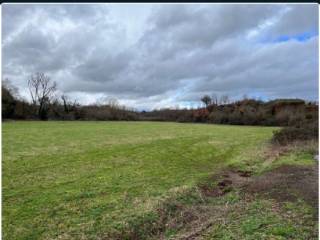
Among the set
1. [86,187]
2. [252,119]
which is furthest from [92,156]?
[252,119]

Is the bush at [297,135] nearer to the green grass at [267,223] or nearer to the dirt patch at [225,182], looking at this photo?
the dirt patch at [225,182]

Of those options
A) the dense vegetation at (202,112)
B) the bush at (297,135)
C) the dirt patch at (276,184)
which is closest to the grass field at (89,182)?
the dirt patch at (276,184)

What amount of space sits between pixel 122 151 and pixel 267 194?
1321cm

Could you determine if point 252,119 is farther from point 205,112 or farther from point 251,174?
point 251,174

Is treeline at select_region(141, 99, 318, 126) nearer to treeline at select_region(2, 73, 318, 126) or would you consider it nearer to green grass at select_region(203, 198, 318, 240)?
treeline at select_region(2, 73, 318, 126)

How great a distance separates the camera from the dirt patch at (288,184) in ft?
35.9

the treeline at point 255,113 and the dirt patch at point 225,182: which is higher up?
the treeline at point 255,113

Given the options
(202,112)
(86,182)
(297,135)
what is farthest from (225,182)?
(202,112)

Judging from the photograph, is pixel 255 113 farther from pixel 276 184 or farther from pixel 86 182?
pixel 86 182

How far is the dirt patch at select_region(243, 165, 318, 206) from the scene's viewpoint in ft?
35.9

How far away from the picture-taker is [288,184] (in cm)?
1263

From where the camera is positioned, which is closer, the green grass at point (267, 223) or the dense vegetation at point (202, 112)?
the green grass at point (267, 223)

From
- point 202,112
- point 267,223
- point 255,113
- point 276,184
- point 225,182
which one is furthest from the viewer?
point 202,112

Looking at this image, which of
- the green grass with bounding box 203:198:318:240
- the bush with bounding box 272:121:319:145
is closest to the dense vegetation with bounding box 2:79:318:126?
the bush with bounding box 272:121:319:145
